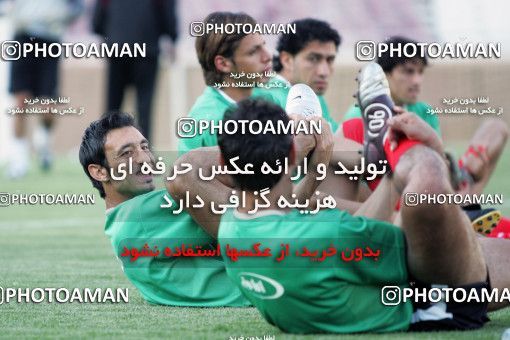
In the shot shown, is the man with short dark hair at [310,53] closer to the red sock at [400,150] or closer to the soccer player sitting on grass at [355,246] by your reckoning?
the red sock at [400,150]

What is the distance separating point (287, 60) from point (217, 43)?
1.63 m

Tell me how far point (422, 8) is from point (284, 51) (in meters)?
13.7

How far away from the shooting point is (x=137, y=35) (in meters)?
11.4

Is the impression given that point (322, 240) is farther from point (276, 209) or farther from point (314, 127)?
point (314, 127)

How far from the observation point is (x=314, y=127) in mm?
4168

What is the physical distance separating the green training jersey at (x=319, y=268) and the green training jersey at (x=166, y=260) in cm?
83

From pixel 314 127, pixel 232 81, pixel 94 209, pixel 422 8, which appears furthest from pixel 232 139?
pixel 422 8

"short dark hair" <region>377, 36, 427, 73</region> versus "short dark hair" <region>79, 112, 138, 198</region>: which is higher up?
"short dark hair" <region>377, 36, 427, 73</region>

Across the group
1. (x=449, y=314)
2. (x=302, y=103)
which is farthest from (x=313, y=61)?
(x=449, y=314)

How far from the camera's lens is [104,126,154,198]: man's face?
179 inches

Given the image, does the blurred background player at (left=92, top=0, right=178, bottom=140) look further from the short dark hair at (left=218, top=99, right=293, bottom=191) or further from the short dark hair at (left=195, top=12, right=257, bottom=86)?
the short dark hair at (left=218, top=99, right=293, bottom=191)

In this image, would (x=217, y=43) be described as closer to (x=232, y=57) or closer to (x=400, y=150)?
(x=232, y=57)

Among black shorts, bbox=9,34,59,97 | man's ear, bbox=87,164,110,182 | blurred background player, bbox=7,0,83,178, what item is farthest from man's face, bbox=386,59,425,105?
black shorts, bbox=9,34,59,97

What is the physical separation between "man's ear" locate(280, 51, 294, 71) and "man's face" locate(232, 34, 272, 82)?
1477 millimetres
